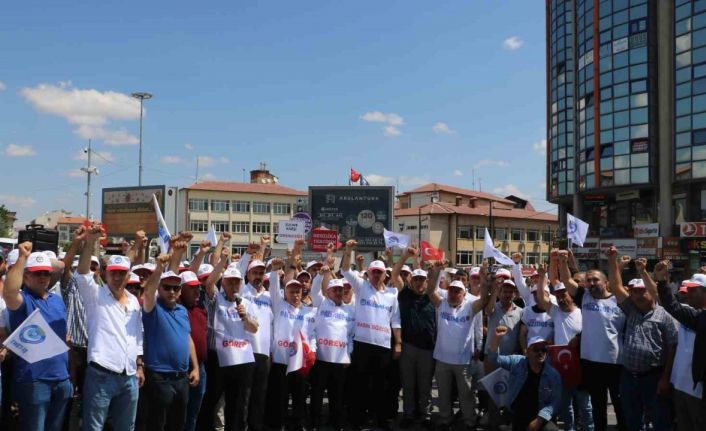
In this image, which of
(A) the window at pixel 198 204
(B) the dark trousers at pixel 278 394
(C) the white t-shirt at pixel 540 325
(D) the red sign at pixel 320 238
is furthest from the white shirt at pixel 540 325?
(A) the window at pixel 198 204

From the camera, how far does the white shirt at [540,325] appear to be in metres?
7.49

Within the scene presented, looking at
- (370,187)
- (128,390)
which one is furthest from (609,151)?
(128,390)

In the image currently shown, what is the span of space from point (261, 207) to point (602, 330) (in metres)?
78.3

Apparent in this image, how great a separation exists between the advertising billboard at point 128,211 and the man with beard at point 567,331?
73.1ft

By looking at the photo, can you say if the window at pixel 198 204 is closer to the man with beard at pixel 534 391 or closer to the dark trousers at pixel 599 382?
the dark trousers at pixel 599 382

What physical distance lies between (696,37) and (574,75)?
10.2 metres

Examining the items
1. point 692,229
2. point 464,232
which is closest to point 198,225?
point 464,232

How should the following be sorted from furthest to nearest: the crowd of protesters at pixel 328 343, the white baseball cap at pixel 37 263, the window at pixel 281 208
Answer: the window at pixel 281 208 < the crowd of protesters at pixel 328 343 < the white baseball cap at pixel 37 263

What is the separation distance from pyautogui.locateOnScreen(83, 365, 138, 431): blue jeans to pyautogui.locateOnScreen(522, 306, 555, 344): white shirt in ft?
15.0

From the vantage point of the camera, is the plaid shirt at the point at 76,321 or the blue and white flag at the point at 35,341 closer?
the blue and white flag at the point at 35,341

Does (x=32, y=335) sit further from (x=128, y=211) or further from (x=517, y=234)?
(x=517, y=234)

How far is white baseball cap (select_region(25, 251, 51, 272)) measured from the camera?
4.98 meters

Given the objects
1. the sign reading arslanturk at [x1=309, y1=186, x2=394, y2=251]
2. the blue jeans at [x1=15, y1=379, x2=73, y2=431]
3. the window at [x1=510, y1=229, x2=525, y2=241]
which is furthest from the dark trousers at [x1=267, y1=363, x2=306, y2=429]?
the window at [x1=510, y1=229, x2=525, y2=241]

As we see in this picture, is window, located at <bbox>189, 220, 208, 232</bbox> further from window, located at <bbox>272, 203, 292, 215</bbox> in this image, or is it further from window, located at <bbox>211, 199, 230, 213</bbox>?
window, located at <bbox>272, 203, 292, 215</bbox>
